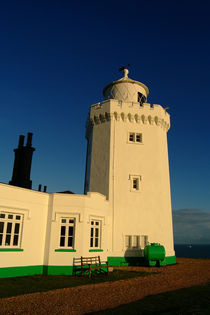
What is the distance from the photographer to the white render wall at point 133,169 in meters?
19.7

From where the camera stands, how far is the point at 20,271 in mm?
13133

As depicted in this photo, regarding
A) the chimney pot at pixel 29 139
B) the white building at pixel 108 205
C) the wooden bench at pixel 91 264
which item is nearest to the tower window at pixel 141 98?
the white building at pixel 108 205

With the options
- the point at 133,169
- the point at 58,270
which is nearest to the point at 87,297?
the point at 58,270

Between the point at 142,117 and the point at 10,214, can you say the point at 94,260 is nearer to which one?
the point at 10,214

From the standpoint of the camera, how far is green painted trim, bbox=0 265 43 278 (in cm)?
1244

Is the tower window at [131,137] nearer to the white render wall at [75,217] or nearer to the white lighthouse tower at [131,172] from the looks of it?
the white lighthouse tower at [131,172]

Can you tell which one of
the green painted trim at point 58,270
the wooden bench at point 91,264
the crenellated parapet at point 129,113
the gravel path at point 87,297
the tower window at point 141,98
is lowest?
the gravel path at point 87,297

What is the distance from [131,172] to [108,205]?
145 inches

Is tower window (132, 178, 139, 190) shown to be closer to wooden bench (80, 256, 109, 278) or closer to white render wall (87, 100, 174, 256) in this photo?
white render wall (87, 100, 174, 256)

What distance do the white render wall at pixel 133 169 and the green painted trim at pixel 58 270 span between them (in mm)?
5127

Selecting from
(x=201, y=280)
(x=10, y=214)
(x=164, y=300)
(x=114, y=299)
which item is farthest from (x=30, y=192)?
(x=201, y=280)

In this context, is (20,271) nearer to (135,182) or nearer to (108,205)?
(108,205)

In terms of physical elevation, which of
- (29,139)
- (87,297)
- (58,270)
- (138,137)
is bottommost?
(87,297)

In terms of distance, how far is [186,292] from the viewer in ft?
32.0
